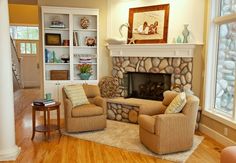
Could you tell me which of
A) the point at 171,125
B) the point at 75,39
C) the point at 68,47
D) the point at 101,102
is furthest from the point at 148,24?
the point at 171,125

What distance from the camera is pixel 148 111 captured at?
4.00 m

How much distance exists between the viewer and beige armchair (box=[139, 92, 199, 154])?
11.2 feet

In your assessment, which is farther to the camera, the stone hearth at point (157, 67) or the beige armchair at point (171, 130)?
the stone hearth at point (157, 67)

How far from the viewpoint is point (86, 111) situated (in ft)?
14.1

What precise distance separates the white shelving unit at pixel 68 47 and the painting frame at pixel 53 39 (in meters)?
0.06

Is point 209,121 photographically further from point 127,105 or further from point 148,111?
point 127,105

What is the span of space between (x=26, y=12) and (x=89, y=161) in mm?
7982

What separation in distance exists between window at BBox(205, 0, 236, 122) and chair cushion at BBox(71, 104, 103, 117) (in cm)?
201

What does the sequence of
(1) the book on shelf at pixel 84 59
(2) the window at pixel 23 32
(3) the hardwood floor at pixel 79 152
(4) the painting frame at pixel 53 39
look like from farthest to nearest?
1. (2) the window at pixel 23 32
2. (1) the book on shelf at pixel 84 59
3. (4) the painting frame at pixel 53 39
4. (3) the hardwood floor at pixel 79 152

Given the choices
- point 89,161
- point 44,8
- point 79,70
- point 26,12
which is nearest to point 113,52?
point 79,70

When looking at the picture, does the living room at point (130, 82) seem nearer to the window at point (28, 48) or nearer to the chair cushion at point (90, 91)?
the chair cushion at point (90, 91)

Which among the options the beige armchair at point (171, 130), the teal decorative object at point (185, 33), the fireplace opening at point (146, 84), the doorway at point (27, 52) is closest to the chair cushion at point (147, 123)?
the beige armchair at point (171, 130)

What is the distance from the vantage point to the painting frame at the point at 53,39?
215 inches

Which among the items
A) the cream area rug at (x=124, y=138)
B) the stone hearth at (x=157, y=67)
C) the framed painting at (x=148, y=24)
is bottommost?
the cream area rug at (x=124, y=138)
